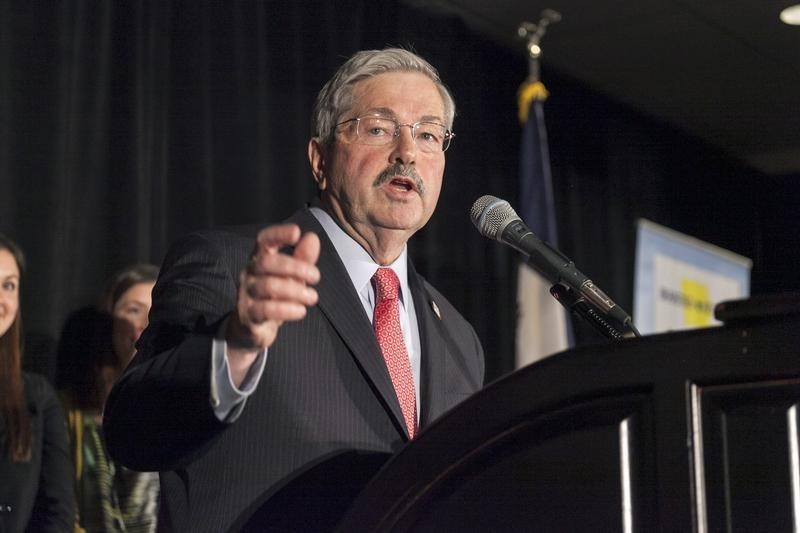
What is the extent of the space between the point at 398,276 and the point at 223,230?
34 cm

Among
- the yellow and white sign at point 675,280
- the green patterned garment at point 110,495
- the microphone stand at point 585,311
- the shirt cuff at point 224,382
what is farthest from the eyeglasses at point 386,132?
the yellow and white sign at point 675,280

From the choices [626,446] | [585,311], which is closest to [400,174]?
[585,311]

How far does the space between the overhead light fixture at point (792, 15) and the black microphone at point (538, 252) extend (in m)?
4.09

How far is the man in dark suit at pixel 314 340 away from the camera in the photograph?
1220 millimetres

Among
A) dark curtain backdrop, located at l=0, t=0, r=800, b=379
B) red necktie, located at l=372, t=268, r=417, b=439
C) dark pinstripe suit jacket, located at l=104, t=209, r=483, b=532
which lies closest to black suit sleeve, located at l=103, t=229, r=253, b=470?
dark pinstripe suit jacket, located at l=104, t=209, r=483, b=532

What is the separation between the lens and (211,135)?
408cm

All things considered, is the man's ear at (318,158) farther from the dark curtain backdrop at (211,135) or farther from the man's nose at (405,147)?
the dark curtain backdrop at (211,135)

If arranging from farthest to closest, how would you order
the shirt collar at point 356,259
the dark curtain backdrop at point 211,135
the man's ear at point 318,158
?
the dark curtain backdrop at point 211,135
the man's ear at point 318,158
the shirt collar at point 356,259

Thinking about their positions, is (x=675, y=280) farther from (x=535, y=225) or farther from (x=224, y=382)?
(x=224, y=382)

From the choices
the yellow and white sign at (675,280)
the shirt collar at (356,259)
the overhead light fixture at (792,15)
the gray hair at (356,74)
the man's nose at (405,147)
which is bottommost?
the shirt collar at (356,259)

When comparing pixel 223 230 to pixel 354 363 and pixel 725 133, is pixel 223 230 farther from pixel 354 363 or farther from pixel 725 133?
pixel 725 133

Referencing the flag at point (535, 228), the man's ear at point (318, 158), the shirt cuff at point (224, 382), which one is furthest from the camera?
the flag at point (535, 228)

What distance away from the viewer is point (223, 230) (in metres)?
1.61

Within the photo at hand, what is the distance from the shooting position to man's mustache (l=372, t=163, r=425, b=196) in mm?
1878
